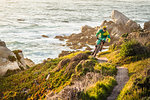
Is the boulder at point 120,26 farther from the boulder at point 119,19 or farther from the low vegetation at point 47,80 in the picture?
the low vegetation at point 47,80

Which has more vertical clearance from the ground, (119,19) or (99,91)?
(119,19)

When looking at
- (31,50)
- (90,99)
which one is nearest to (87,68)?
(90,99)

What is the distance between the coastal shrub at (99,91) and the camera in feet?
30.0

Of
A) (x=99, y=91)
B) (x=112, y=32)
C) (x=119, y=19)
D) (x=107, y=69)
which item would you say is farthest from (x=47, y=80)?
(x=119, y=19)

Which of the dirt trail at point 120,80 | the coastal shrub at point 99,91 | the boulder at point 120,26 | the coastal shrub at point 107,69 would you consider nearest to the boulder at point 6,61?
the coastal shrub at point 107,69

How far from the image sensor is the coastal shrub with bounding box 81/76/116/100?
915cm

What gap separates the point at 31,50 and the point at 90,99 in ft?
89.0

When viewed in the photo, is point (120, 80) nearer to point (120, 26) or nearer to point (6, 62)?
point (6, 62)

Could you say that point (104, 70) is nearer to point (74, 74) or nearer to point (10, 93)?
point (74, 74)

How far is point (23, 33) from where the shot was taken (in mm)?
47688

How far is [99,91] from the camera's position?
9.48 meters

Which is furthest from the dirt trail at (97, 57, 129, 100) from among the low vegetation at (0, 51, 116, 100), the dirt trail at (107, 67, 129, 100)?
the low vegetation at (0, 51, 116, 100)

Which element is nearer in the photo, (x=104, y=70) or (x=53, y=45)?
(x=104, y=70)

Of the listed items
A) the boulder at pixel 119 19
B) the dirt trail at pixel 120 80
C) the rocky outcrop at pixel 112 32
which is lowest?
the rocky outcrop at pixel 112 32
